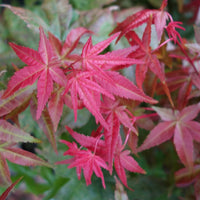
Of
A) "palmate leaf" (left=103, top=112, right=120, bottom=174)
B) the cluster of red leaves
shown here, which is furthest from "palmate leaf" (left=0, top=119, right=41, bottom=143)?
"palmate leaf" (left=103, top=112, right=120, bottom=174)

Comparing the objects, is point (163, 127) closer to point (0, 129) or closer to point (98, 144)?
point (98, 144)

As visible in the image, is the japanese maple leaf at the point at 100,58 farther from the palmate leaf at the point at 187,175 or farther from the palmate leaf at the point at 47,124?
the palmate leaf at the point at 187,175

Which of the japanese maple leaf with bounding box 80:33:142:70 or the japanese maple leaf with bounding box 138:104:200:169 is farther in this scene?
the japanese maple leaf with bounding box 138:104:200:169

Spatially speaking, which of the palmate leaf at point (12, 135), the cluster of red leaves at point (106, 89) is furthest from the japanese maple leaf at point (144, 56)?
the palmate leaf at point (12, 135)

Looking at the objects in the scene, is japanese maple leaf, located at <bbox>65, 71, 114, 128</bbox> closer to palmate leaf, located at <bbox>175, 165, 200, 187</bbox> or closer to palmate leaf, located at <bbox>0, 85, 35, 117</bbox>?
palmate leaf, located at <bbox>0, 85, 35, 117</bbox>

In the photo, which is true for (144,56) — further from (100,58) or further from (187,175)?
(187,175)

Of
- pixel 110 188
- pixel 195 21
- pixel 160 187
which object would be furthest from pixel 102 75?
pixel 195 21

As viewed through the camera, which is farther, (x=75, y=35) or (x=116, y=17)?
(x=116, y=17)
